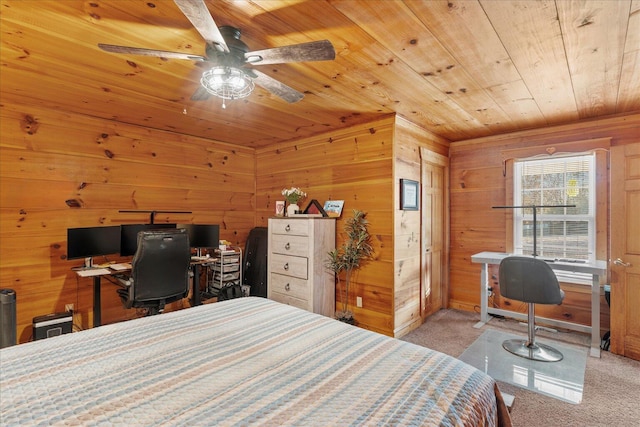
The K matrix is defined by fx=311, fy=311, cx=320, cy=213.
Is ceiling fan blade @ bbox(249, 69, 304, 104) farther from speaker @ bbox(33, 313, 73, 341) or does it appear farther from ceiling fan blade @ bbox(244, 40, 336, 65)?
speaker @ bbox(33, 313, 73, 341)

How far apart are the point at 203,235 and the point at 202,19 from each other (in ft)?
9.29

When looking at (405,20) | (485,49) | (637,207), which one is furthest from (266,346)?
(637,207)

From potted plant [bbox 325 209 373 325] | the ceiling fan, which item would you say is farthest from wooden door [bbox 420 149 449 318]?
the ceiling fan

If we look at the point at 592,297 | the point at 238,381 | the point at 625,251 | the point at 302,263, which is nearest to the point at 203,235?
the point at 302,263

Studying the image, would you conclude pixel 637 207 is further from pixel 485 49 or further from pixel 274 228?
pixel 274 228

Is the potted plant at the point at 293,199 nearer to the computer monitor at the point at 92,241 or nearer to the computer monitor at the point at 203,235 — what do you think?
the computer monitor at the point at 203,235

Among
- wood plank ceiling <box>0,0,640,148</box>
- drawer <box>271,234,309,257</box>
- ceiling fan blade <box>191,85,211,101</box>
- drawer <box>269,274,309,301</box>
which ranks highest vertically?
wood plank ceiling <box>0,0,640,148</box>

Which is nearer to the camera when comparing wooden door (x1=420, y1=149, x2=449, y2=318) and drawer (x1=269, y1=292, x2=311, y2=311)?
drawer (x1=269, y1=292, x2=311, y2=311)

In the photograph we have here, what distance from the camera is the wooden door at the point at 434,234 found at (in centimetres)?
370

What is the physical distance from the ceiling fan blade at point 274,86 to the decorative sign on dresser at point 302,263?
4.72ft

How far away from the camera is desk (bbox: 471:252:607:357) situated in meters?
2.84

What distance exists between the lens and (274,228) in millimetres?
3584

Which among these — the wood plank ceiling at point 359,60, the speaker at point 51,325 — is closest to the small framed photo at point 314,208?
the wood plank ceiling at point 359,60

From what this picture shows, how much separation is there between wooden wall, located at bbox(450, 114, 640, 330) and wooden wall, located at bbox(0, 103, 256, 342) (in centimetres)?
344
